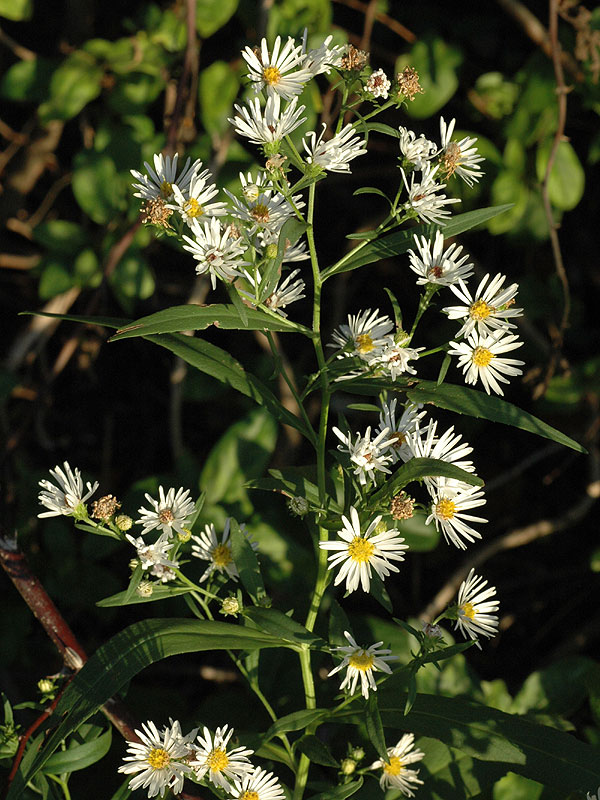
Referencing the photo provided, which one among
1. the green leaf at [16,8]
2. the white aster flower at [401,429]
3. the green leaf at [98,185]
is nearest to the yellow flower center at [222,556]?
the white aster flower at [401,429]

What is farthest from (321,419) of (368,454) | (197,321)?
(197,321)

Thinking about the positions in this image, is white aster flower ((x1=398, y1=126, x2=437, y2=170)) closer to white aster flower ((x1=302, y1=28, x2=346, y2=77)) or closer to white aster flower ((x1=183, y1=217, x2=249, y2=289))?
white aster flower ((x1=302, y1=28, x2=346, y2=77))

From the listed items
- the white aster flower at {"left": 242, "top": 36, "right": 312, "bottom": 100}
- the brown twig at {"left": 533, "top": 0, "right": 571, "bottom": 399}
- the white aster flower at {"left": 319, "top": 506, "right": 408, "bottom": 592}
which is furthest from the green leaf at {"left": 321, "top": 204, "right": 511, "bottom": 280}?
the brown twig at {"left": 533, "top": 0, "right": 571, "bottom": 399}

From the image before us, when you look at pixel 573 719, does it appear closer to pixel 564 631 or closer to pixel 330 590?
Result: pixel 564 631

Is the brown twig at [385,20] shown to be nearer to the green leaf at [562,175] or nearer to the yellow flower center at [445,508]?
the green leaf at [562,175]

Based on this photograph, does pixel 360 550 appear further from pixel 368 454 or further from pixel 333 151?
pixel 333 151

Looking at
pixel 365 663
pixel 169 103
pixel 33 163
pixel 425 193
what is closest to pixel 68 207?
pixel 33 163
